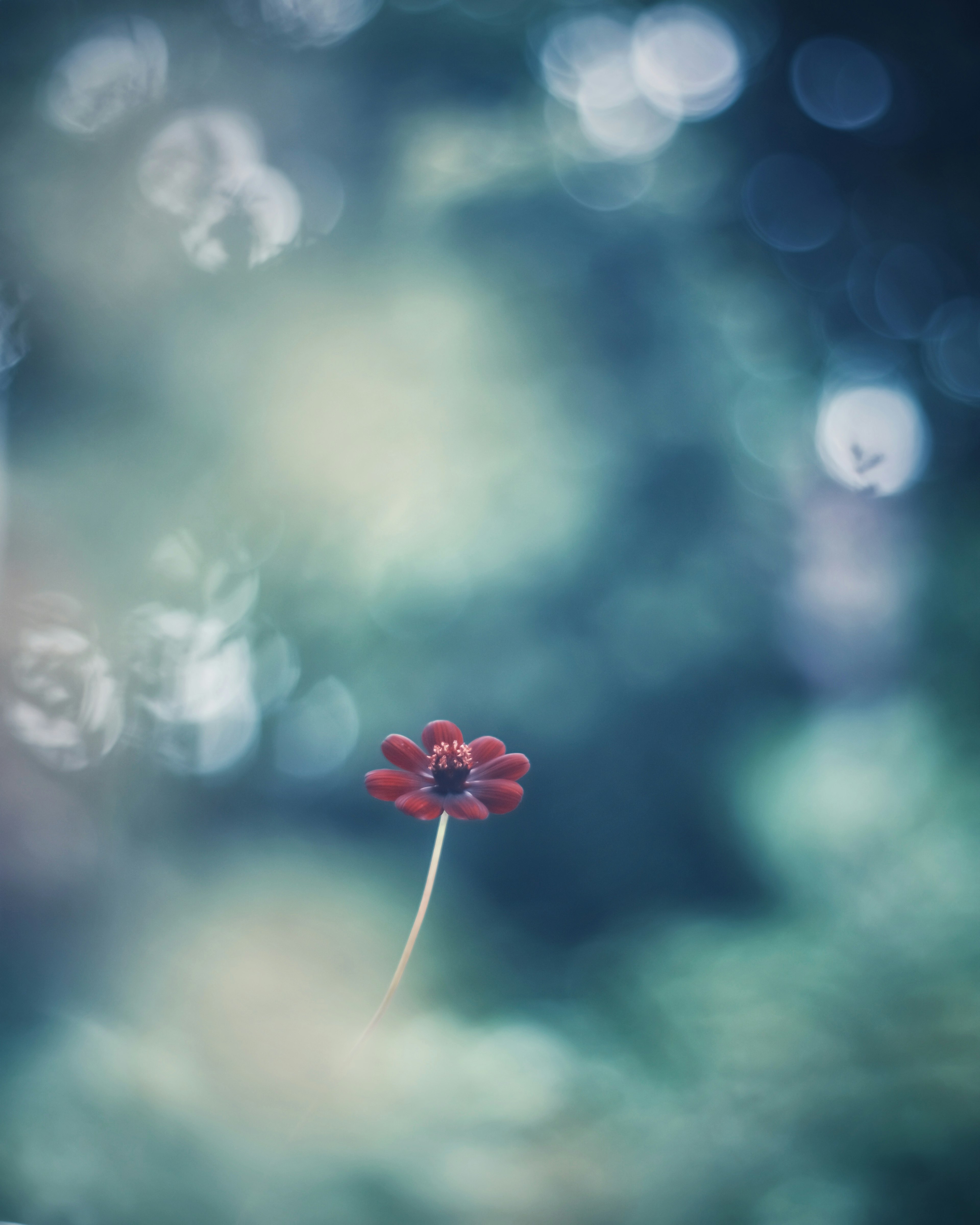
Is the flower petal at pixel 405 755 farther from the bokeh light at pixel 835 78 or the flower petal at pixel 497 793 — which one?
the bokeh light at pixel 835 78

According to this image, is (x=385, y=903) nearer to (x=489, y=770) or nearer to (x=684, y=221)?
(x=489, y=770)

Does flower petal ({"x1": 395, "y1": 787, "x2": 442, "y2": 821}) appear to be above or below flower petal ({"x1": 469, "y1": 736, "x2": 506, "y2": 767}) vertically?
below

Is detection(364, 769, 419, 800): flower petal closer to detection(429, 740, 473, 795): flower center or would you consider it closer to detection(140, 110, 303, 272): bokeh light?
detection(429, 740, 473, 795): flower center

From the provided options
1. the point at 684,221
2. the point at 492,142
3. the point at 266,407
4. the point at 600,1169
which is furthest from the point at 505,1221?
the point at 492,142

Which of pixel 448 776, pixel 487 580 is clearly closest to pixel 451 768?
pixel 448 776

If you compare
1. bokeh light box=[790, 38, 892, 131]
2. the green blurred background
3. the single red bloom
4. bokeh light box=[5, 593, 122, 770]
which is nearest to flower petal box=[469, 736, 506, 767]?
the single red bloom

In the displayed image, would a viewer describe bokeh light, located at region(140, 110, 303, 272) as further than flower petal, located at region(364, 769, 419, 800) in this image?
Yes
